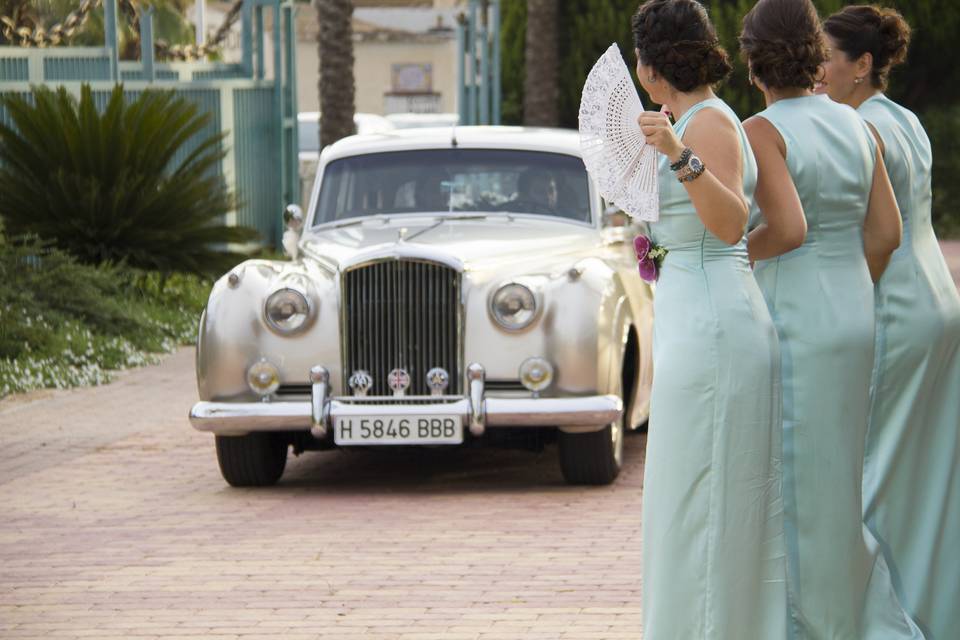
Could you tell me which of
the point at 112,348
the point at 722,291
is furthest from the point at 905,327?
the point at 112,348

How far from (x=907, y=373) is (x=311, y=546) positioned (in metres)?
2.81

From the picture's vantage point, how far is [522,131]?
9680 mm

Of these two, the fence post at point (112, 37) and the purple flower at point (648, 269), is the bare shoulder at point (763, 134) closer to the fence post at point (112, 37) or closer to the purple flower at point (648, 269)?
the purple flower at point (648, 269)

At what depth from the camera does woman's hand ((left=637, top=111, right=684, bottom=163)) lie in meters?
4.06

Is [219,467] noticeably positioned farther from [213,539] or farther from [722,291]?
[722,291]

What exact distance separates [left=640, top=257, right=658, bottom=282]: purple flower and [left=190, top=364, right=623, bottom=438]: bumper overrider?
10.9 ft

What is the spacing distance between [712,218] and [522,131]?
563 cm

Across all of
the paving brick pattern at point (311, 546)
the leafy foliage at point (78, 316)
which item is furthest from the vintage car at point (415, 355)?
the leafy foliage at point (78, 316)

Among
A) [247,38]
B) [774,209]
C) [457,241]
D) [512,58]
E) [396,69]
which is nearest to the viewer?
[774,209]

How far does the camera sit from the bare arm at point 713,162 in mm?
4066

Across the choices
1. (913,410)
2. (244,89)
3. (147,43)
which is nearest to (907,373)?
(913,410)

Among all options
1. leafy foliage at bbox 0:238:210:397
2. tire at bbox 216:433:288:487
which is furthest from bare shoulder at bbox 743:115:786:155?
leafy foliage at bbox 0:238:210:397

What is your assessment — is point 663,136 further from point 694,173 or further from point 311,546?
point 311,546

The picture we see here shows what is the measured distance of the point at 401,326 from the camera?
7875 millimetres
